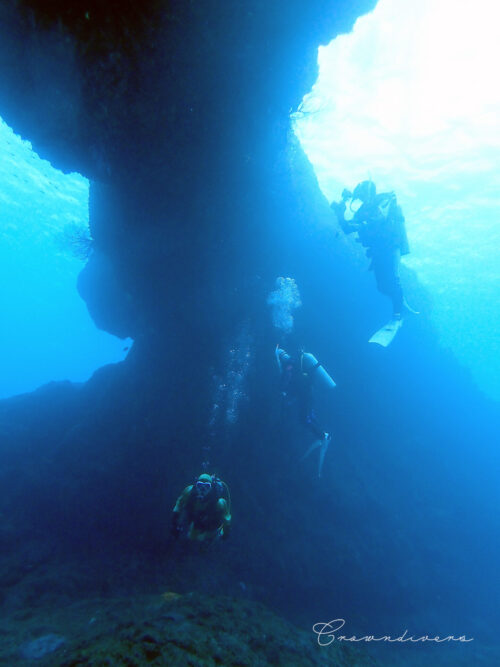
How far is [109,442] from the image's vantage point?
33.7 ft

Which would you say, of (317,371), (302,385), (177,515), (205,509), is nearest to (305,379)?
(302,385)

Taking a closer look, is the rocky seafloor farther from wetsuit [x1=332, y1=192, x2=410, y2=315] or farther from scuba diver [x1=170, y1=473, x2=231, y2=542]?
wetsuit [x1=332, y1=192, x2=410, y2=315]

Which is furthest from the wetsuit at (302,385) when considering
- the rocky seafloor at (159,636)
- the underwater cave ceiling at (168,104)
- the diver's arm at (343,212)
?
the rocky seafloor at (159,636)

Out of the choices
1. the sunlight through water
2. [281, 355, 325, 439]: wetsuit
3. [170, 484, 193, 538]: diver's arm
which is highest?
the sunlight through water

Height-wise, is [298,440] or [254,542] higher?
[298,440]

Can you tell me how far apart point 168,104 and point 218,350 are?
22.4 ft

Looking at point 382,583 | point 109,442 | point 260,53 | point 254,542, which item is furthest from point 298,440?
point 260,53

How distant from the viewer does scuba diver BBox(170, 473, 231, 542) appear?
5.98 m

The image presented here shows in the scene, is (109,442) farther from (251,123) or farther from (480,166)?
(480,166)

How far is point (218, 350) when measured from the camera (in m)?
11.3

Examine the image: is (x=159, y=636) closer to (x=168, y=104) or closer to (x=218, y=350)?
Result: (x=168, y=104)

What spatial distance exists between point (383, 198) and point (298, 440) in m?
7.88

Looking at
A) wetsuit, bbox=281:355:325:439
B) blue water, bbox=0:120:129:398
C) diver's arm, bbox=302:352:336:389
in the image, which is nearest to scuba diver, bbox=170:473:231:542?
wetsuit, bbox=281:355:325:439

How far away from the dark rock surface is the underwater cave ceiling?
4 centimetres
